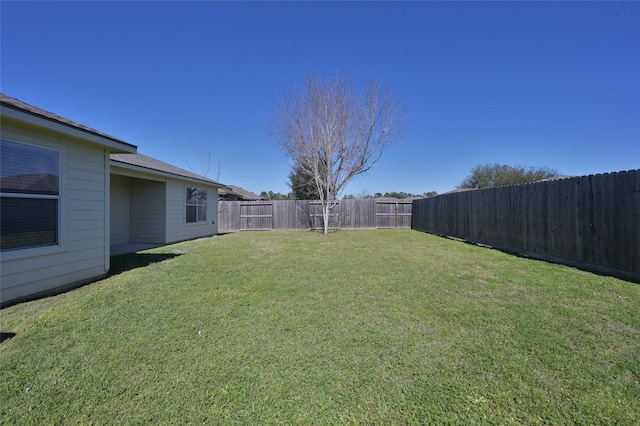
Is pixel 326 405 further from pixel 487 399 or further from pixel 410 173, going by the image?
pixel 410 173

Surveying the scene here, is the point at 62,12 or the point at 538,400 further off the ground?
the point at 62,12

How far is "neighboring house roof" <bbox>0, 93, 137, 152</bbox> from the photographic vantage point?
3285 mm

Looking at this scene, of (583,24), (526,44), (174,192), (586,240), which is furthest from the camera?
(174,192)

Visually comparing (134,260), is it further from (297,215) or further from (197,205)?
(297,215)

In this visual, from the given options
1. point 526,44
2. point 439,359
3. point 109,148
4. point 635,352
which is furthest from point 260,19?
point 635,352

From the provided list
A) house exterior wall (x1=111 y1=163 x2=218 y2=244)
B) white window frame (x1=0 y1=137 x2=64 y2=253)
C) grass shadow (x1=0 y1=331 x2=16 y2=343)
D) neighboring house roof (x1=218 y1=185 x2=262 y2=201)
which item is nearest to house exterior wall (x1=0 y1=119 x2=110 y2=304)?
white window frame (x1=0 y1=137 x2=64 y2=253)

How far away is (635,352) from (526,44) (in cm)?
934

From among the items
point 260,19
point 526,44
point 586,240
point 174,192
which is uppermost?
point 260,19

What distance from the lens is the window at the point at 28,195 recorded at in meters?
3.49

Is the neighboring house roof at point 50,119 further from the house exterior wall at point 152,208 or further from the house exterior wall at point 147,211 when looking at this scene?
the house exterior wall at point 147,211

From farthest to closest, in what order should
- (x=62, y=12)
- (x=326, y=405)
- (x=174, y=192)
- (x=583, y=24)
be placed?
(x=174, y=192) < (x=583, y=24) < (x=62, y=12) < (x=326, y=405)

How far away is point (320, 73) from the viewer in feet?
44.7

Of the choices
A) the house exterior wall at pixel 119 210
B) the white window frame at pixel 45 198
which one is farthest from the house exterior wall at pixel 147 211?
the white window frame at pixel 45 198

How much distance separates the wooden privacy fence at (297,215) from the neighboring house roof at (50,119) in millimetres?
10729
